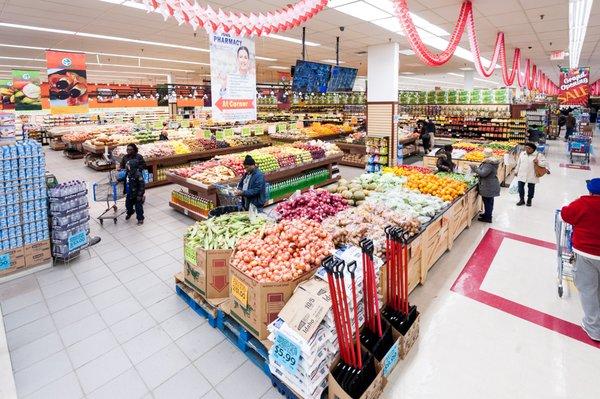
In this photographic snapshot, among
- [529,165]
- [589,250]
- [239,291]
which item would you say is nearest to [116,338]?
[239,291]

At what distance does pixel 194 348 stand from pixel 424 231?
123 inches

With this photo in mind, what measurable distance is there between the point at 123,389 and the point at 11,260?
3347mm

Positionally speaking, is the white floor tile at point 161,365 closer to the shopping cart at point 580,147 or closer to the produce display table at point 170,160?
the produce display table at point 170,160

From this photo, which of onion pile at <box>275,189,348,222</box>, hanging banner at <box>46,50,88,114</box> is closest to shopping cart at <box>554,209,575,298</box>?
onion pile at <box>275,189,348,222</box>

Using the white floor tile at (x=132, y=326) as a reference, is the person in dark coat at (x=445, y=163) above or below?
above

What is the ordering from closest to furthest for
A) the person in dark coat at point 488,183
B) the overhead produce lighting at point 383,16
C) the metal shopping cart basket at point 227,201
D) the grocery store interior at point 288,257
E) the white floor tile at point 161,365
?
the grocery store interior at point 288,257 → the white floor tile at point 161,365 → the metal shopping cart basket at point 227,201 → the person in dark coat at point 488,183 → the overhead produce lighting at point 383,16

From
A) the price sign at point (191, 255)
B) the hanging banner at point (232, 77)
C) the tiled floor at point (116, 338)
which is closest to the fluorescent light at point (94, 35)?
the hanging banner at point (232, 77)

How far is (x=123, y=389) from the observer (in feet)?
9.70

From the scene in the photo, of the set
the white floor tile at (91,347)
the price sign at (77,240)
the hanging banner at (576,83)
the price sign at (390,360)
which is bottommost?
the white floor tile at (91,347)

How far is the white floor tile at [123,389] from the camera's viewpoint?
2.89 metres

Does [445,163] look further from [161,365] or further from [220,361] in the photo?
[161,365]

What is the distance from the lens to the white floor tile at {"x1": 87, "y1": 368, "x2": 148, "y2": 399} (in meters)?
2.89

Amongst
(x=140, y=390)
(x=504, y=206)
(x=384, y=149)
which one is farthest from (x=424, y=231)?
(x=384, y=149)

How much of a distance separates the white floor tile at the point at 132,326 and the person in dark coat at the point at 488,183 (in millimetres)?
6240
